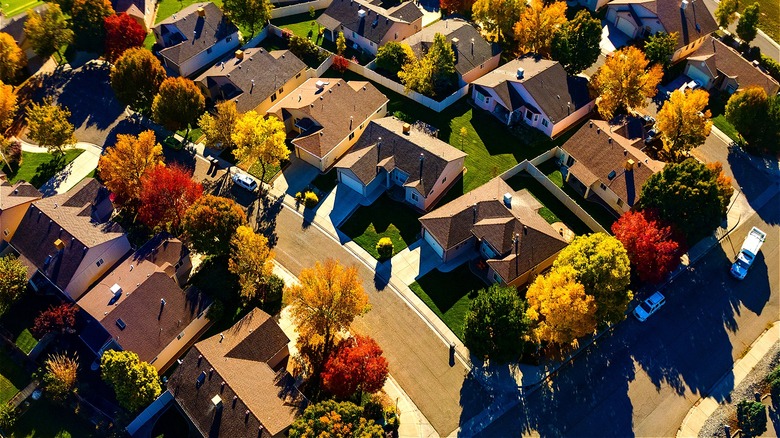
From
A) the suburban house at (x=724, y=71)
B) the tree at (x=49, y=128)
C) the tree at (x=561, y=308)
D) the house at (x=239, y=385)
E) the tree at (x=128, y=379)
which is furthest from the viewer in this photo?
the suburban house at (x=724, y=71)

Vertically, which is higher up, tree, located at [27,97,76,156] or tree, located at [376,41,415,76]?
tree, located at [376,41,415,76]

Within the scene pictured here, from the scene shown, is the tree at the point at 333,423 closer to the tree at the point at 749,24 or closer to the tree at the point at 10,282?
the tree at the point at 10,282

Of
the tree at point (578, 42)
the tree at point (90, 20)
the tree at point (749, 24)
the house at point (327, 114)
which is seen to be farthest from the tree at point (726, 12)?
the tree at point (90, 20)

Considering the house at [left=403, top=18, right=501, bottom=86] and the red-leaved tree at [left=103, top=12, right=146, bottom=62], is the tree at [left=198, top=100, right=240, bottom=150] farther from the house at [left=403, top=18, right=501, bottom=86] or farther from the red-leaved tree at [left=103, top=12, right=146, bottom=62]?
the house at [left=403, top=18, right=501, bottom=86]

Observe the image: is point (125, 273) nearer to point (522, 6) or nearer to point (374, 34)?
point (374, 34)

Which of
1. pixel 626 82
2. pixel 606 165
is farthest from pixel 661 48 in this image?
pixel 606 165

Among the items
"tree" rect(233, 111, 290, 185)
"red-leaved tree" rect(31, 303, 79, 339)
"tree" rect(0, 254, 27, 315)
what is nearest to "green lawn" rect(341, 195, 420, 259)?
"tree" rect(233, 111, 290, 185)

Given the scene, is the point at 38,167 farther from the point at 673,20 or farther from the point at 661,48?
the point at 673,20
